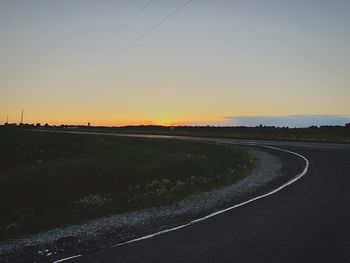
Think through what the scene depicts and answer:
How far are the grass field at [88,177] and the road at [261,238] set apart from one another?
10.8ft

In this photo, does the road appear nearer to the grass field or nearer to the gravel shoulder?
the gravel shoulder

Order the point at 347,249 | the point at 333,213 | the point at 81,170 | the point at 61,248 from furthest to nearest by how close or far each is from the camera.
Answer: the point at 81,170 → the point at 333,213 → the point at 61,248 → the point at 347,249

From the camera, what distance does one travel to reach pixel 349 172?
17781 millimetres

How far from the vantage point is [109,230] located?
1001 cm

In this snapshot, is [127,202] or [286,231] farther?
[127,202]

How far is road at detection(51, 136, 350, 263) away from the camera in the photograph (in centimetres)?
761

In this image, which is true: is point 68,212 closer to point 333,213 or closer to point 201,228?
point 201,228

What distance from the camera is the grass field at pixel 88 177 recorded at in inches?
509

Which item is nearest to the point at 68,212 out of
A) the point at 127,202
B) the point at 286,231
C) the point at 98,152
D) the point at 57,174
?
the point at 127,202

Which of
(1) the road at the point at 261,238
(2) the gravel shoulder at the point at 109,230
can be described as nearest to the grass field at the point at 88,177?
(2) the gravel shoulder at the point at 109,230

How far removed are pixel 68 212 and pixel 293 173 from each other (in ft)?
31.5

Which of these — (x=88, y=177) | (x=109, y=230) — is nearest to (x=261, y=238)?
(x=109, y=230)

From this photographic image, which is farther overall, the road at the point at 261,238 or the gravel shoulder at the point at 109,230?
the gravel shoulder at the point at 109,230

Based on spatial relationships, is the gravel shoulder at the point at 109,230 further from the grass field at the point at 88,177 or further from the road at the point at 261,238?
the grass field at the point at 88,177
